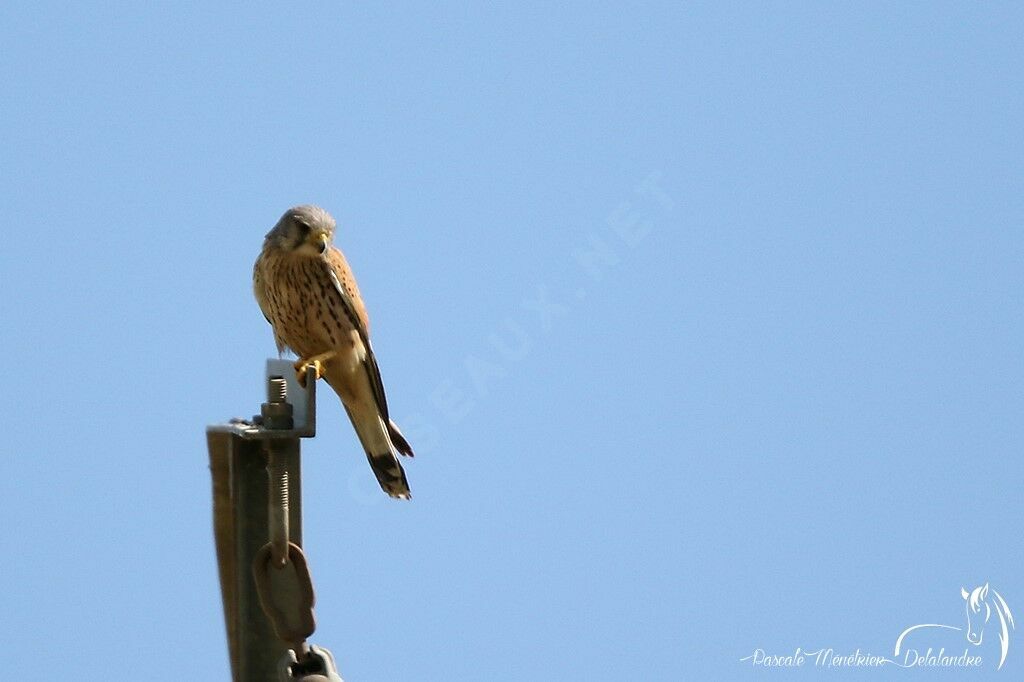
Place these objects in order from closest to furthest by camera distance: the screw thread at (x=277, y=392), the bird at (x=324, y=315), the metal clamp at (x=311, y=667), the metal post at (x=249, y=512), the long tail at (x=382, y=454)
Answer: the metal clamp at (x=311, y=667), the metal post at (x=249, y=512), the screw thread at (x=277, y=392), the long tail at (x=382, y=454), the bird at (x=324, y=315)

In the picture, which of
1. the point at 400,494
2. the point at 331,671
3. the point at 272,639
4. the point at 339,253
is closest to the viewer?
the point at 331,671

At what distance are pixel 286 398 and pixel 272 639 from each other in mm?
496

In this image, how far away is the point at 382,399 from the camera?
4.77 meters

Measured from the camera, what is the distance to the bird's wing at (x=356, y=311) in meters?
4.78

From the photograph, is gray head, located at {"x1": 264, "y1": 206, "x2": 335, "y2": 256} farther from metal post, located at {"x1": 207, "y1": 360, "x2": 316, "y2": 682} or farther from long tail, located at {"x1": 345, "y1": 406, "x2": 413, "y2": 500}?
metal post, located at {"x1": 207, "y1": 360, "x2": 316, "y2": 682}

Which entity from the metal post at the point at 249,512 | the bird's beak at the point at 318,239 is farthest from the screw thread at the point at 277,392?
the bird's beak at the point at 318,239

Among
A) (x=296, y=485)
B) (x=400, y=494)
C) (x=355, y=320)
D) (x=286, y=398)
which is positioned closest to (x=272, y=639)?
(x=296, y=485)

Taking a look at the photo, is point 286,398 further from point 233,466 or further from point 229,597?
point 229,597

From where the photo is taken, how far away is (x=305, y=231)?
15.8 ft

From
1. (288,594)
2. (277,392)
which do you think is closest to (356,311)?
(277,392)

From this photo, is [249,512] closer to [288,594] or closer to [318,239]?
[288,594]

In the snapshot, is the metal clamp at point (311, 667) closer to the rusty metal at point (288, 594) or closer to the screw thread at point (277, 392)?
the rusty metal at point (288, 594)

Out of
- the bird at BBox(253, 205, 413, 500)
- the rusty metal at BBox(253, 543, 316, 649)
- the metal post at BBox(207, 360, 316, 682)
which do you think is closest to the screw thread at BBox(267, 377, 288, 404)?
the metal post at BBox(207, 360, 316, 682)

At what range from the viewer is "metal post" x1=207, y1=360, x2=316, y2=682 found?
283 centimetres
